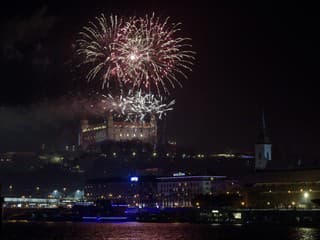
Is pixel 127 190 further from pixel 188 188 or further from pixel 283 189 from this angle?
pixel 283 189

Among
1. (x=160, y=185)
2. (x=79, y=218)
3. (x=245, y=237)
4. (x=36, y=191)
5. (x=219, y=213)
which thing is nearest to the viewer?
(x=245, y=237)

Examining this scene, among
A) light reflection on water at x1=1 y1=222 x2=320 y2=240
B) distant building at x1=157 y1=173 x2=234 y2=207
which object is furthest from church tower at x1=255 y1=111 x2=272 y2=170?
light reflection on water at x1=1 y1=222 x2=320 y2=240

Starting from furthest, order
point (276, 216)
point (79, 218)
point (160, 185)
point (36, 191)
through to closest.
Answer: point (36, 191) → point (160, 185) → point (79, 218) → point (276, 216)

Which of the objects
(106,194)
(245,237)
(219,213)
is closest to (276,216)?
(219,213)

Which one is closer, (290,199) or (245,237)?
(245,237)

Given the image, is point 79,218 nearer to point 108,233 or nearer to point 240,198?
point 240,198

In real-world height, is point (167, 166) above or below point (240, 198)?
above

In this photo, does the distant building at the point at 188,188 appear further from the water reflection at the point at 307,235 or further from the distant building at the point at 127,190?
the water reflection at the point at 307,235

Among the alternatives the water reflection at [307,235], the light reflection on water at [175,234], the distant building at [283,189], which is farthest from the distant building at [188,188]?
the water reflection at [307,235]
